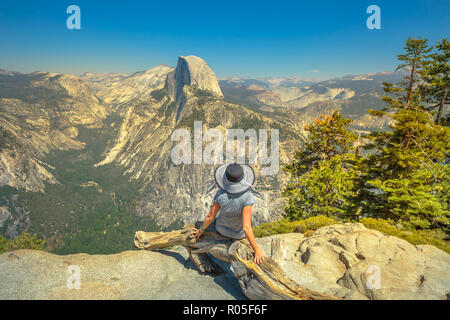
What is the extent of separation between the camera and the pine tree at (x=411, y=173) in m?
15.5

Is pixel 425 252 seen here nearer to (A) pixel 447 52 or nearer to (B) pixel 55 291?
(B) pixel 55 291

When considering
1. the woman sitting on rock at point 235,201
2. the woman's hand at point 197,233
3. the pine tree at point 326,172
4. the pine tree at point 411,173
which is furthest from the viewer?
the pine tree at point 326,172

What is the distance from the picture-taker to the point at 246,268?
6551 millimetres

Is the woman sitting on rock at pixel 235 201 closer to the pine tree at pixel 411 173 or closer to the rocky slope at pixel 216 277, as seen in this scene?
the rocky slope at pixel 216 277

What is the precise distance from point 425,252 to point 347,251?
10.4 ft

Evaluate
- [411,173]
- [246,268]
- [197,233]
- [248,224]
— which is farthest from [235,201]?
[411,173]

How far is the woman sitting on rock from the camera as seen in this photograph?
5.86 m

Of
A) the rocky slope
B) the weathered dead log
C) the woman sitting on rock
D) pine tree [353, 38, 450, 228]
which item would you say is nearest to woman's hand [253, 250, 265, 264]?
the woman sitting on rock

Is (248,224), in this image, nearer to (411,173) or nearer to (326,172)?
(326,172)

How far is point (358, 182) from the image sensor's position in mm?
20094

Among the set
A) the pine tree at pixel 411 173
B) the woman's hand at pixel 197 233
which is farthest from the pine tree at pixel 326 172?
the woman's hand at pixel 197 233

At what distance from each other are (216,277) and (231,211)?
362cm

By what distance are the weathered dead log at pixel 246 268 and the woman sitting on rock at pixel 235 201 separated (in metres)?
0.31
